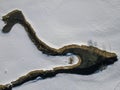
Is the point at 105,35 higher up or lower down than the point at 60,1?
lower down

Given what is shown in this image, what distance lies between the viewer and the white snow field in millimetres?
1242

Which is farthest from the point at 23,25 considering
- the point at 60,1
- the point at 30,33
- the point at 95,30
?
the point at 95,30

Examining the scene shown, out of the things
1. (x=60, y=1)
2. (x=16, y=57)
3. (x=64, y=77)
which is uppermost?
(x=60, y=1)

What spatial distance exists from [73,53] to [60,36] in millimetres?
86

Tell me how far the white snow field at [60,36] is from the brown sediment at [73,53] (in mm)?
17

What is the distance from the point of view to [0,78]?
1273 millimetres

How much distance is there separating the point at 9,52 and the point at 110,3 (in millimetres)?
455

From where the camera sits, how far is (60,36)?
1265mm

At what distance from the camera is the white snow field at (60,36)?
1.24m

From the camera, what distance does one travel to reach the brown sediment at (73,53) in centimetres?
124

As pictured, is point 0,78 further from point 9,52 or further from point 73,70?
point 73,70

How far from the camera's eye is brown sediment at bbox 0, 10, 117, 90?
4.07 ft

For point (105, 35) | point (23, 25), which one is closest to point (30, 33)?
point (23, 25)

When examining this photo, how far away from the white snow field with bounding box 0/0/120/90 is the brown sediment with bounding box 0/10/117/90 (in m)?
0.02
